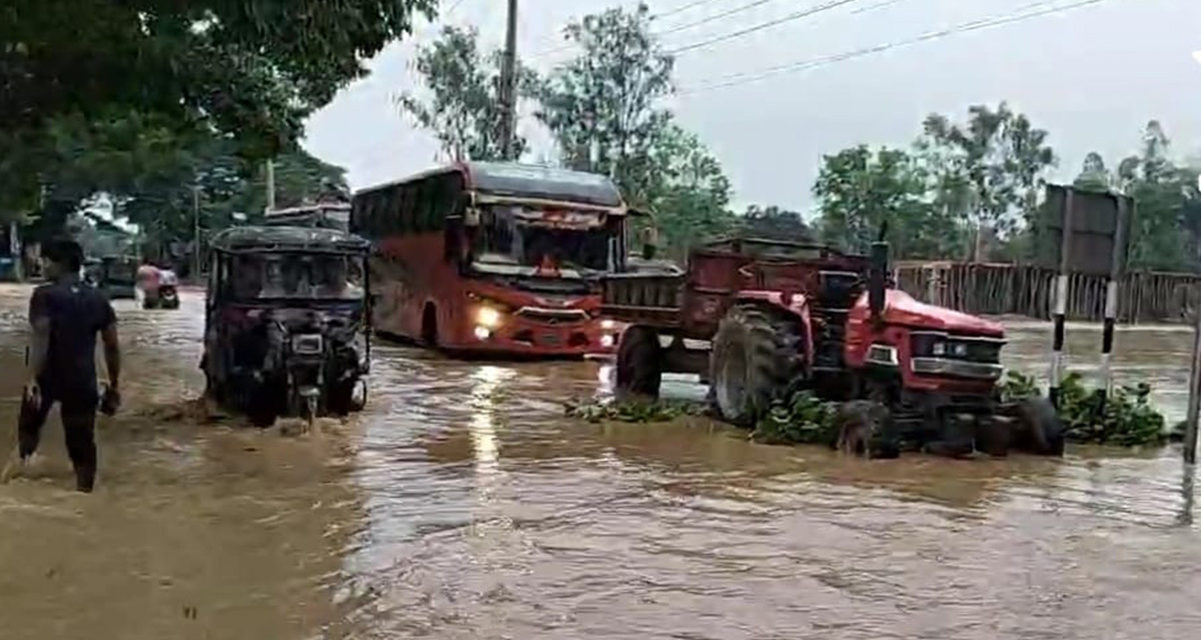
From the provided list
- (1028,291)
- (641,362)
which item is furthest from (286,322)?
(1028,291)

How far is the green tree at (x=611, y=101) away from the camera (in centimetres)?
4112

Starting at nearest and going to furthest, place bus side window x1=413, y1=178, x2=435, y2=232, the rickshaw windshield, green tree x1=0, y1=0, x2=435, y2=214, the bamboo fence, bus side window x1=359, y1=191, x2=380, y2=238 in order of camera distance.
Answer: green tree x1=0, y1=0, x2=435, y2=214, the rickshaw windshield, bus side window x1=413, y1=178, x2=435, y2=232, bus side window x1=359, y1=191, x2=380, y2=238, the bamboo fence

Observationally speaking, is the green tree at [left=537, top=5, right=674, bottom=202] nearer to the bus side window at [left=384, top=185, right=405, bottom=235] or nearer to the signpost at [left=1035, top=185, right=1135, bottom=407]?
the bus side window at [left=384, top=185, right=405, bottom=235]

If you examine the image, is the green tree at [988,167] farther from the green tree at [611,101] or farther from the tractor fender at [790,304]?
the tractor fender at [790,304]

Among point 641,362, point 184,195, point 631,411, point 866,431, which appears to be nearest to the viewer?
A: point 866,431

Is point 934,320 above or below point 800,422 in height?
above

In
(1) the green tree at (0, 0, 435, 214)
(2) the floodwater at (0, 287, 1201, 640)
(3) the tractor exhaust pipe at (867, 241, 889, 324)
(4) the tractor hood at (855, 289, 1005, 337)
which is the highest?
(1) the green tree at (0, 0, 435, 214)

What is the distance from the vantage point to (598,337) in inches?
883

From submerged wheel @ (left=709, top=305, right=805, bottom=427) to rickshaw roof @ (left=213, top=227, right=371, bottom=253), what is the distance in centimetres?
372

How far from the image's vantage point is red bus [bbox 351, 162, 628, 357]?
72.0 feet

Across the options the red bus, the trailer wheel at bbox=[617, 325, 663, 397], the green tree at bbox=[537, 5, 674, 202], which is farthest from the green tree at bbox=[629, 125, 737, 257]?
the trailer wheel at bbox=[617, 325, 663, 397]

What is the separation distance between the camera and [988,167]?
171 ft

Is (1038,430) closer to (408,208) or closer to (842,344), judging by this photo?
(842,344)

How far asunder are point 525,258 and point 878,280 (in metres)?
10.4
